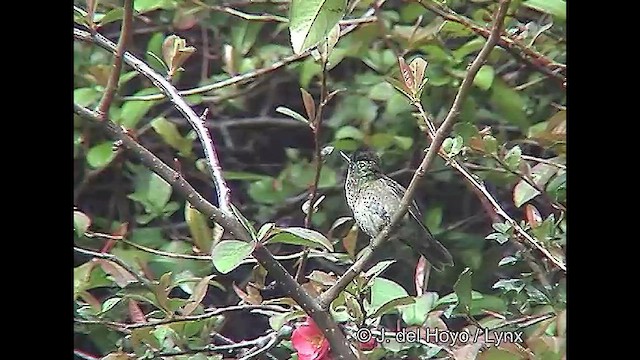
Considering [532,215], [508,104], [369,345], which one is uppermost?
[508,104]

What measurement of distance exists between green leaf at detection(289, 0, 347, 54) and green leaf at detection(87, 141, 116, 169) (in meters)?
0.26

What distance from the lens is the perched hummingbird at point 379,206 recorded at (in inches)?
34.0

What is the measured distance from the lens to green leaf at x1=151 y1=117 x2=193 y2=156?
89 centimetres

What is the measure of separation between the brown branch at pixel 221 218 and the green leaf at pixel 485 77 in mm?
257

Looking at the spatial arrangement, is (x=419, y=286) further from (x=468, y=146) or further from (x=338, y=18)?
(x=338, y=18)

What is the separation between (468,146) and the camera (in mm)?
867

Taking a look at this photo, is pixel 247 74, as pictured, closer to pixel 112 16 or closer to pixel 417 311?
pixel 112 16

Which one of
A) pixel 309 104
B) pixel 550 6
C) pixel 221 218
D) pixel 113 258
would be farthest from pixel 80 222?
pixel 550 6

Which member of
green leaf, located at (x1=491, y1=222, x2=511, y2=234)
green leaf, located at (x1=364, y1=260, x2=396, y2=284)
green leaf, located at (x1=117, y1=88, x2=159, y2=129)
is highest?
green leaf, located at (x1=117, y1=88, x2=159, y2=129)

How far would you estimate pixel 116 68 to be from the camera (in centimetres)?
86

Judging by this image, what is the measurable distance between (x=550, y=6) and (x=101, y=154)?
45cm

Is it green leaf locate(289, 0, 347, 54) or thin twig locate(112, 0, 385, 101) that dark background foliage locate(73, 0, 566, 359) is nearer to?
thin twig locate(112, 0, 385, 101)

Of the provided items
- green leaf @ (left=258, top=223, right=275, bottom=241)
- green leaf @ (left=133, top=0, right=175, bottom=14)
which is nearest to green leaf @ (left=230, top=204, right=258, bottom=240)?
green leaf @ (left=258, top=223, right=275, bottom=241)
